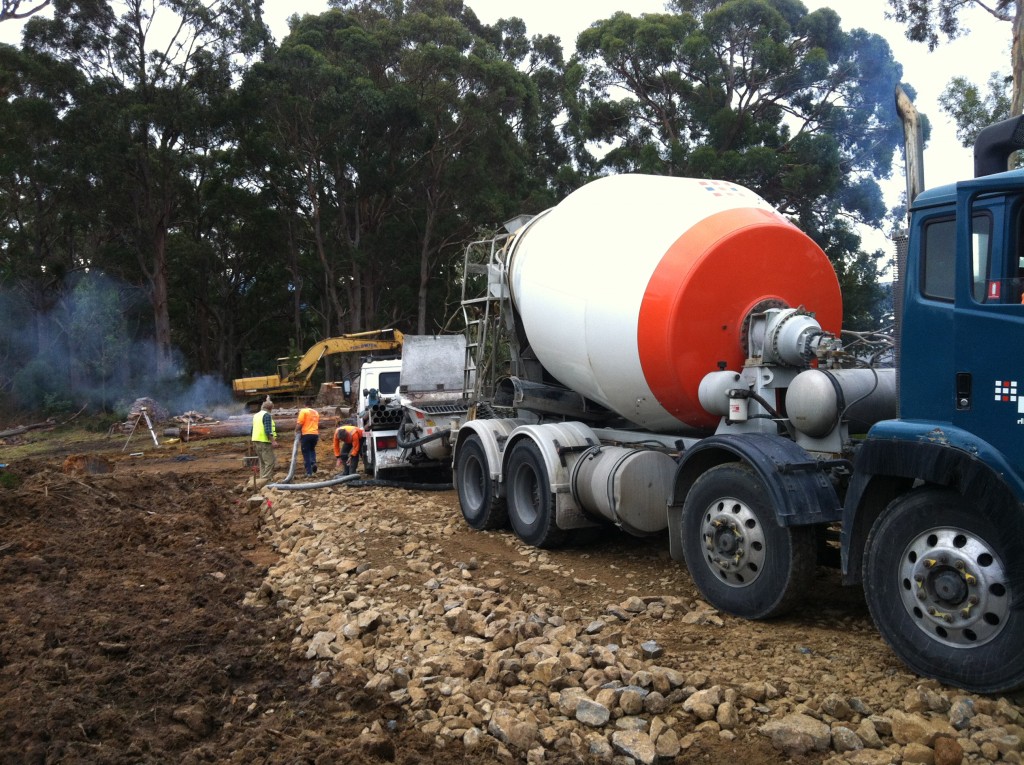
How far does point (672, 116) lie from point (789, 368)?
27.0 metres

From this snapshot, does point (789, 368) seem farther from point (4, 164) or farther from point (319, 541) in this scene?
point (4, 164)

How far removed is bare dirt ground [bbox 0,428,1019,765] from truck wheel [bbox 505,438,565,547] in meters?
0.23

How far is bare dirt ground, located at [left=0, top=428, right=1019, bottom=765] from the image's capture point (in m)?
4.55

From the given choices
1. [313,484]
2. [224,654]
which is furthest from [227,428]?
[224,654]

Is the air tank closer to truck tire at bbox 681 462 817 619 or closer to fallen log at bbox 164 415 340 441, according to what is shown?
truck tire at bbox 681 462 817 619

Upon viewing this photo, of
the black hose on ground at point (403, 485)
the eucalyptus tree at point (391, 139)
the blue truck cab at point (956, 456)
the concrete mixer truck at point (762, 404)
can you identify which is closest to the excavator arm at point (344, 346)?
the eucalyptus tree at point (391, 139)

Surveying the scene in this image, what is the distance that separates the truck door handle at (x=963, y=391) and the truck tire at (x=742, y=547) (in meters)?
1.45

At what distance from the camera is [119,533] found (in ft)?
34.4

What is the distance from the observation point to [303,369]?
102 ft

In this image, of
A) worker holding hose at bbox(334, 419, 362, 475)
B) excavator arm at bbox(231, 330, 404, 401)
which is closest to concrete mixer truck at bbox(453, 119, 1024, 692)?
worker holding hose at bbox(334, 419, 362, 475)

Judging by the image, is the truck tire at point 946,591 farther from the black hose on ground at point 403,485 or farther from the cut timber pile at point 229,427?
the cut timber pile at point 229,427

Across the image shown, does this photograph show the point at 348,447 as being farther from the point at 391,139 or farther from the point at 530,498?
the point at 391,139

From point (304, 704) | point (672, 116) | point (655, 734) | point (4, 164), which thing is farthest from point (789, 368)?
point (4, 164)

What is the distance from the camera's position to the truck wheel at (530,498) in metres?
8.70
